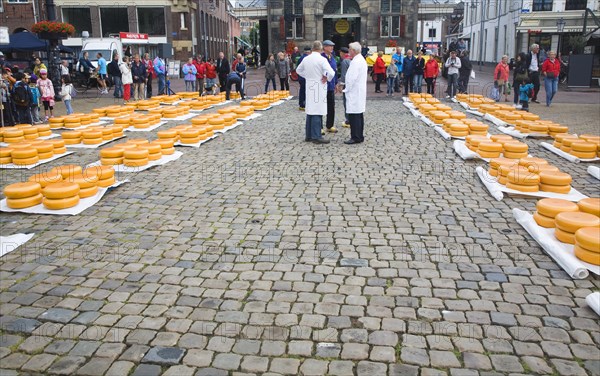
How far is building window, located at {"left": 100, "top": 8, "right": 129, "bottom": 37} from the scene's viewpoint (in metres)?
47.4

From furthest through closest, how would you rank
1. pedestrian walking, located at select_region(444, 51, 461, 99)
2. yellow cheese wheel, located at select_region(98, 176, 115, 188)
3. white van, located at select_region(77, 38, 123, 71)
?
white van, located at select_region(77, 38, 123, 71), pedestrian walking, located at select_region(444, 51, 461, 99), yellow cheese wheel, located at select_region(98, 176, 115, 188)

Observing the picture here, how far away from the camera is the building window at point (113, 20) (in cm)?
4741

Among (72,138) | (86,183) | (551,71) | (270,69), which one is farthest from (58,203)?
(270,69)

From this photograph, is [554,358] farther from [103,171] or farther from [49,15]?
[49,15]

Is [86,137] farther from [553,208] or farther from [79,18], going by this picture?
[79,18]

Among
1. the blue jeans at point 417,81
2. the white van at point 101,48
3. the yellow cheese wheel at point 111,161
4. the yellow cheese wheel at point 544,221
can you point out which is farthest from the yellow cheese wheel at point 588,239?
the white van at point 101,48

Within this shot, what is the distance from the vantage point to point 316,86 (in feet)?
38.8

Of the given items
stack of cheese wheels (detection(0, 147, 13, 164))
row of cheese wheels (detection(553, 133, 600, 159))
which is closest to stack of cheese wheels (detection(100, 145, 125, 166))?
stack of cheese wheels (detection(0, 147, 13, 164))

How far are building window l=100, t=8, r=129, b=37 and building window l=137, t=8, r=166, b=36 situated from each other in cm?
124

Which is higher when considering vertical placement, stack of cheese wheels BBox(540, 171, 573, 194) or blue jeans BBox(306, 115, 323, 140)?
blue jeans BBox(306, 115, 323, 140)

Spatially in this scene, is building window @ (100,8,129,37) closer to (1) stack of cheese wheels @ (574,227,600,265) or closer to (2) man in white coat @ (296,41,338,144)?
(2) man in white coat @ (296,41,338,144)

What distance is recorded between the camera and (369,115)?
1745cm

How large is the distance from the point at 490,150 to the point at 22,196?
298 inches

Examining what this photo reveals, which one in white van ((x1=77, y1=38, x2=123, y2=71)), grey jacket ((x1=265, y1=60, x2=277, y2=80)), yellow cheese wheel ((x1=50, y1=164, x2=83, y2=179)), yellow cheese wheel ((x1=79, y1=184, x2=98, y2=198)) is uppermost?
white van ((x1=77, y1=38, x2=123, y2=71))
